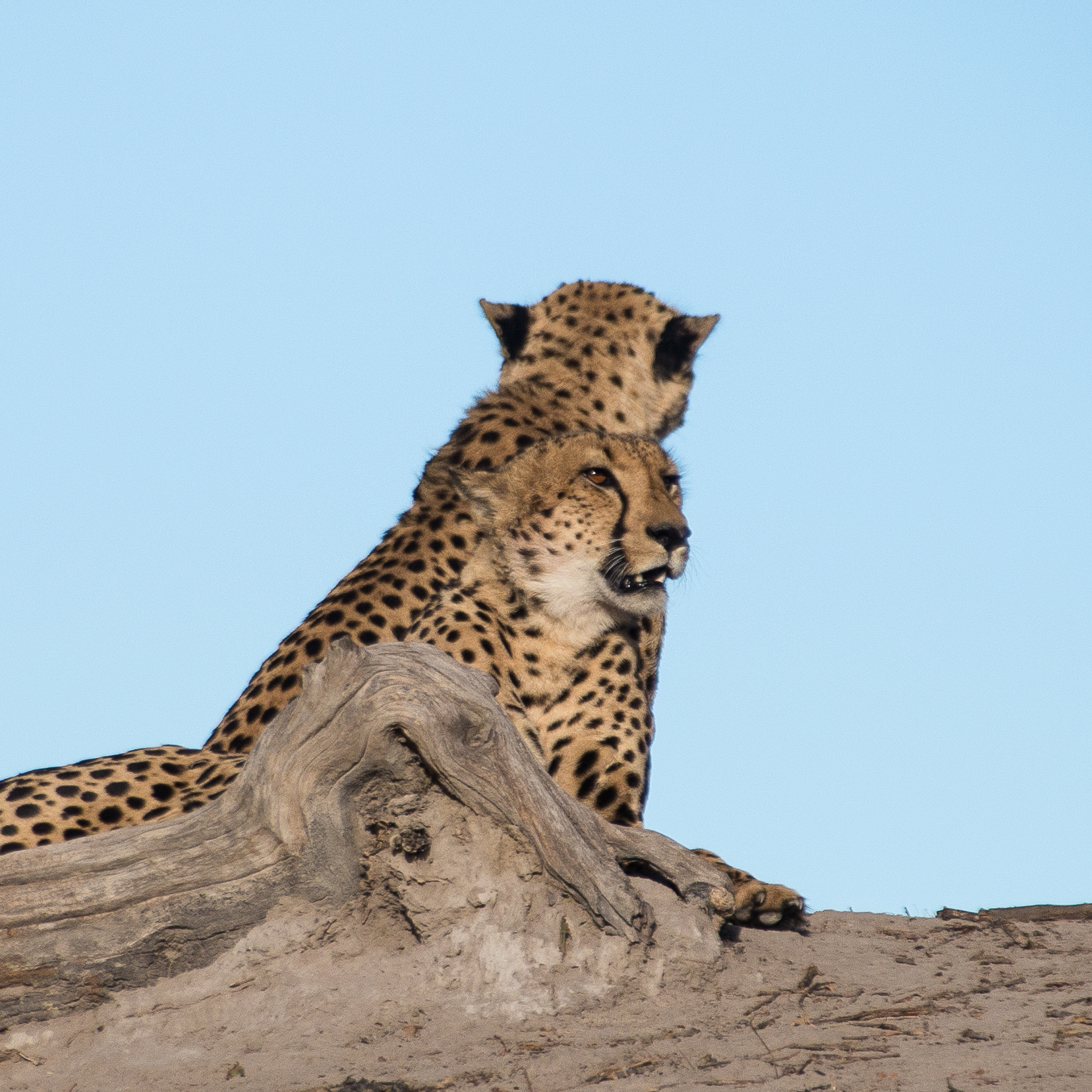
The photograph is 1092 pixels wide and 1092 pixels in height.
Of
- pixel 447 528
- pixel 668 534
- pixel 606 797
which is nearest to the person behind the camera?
pixel 606 797

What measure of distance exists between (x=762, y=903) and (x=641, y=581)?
38.0 inches

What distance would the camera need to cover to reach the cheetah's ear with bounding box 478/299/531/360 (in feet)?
22.0

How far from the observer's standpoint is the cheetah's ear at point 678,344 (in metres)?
6.73

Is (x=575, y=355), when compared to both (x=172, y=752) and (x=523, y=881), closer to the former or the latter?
(x=172, y=752)

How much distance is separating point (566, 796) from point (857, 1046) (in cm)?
78

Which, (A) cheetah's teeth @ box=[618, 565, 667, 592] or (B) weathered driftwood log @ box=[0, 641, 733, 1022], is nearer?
(B) weathered driftwood log @ box=[0, 641, 733, 1022]

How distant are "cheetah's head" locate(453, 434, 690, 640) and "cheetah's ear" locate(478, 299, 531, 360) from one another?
1.88 m

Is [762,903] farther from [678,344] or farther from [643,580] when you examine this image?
[678,344]

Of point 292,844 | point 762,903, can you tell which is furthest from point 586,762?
point 292,844

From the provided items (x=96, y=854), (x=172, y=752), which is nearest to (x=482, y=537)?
(x=172, y=752)

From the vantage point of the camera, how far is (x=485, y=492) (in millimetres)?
4930

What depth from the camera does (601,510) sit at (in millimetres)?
4727

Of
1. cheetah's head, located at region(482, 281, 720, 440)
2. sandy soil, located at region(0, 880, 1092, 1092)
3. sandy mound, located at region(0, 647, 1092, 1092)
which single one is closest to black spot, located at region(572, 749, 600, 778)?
sandy soil, located at region(0, 880, 1092, 1092)

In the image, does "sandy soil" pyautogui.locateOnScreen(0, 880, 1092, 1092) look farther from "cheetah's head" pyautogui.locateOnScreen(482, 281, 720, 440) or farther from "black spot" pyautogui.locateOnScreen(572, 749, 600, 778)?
"cheetah's head" pyautogui.locateOnScreen(482, 281, 720, 440)
